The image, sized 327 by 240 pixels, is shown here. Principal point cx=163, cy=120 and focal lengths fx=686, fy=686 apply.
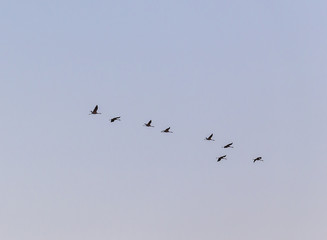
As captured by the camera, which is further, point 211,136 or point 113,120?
point 211,136

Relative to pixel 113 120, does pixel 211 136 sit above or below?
above

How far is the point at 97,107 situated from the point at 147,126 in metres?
14.4

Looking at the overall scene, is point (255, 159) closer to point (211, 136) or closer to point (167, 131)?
point (211, 136)

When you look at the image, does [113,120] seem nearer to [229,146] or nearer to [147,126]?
[147,126]

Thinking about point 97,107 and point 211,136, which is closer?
point 97,107

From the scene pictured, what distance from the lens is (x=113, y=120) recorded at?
172 m

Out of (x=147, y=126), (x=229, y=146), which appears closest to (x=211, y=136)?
(x=229, y=146)

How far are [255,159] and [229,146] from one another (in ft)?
32.0

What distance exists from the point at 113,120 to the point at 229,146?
32.5 m

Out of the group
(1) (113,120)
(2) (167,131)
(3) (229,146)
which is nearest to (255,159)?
(3) (229,146)

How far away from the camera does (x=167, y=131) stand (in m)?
185

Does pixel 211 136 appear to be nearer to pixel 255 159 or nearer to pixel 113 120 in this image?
pixel 255 159

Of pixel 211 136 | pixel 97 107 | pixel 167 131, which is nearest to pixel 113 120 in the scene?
pixel 97 107

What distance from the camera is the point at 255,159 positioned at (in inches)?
7372
